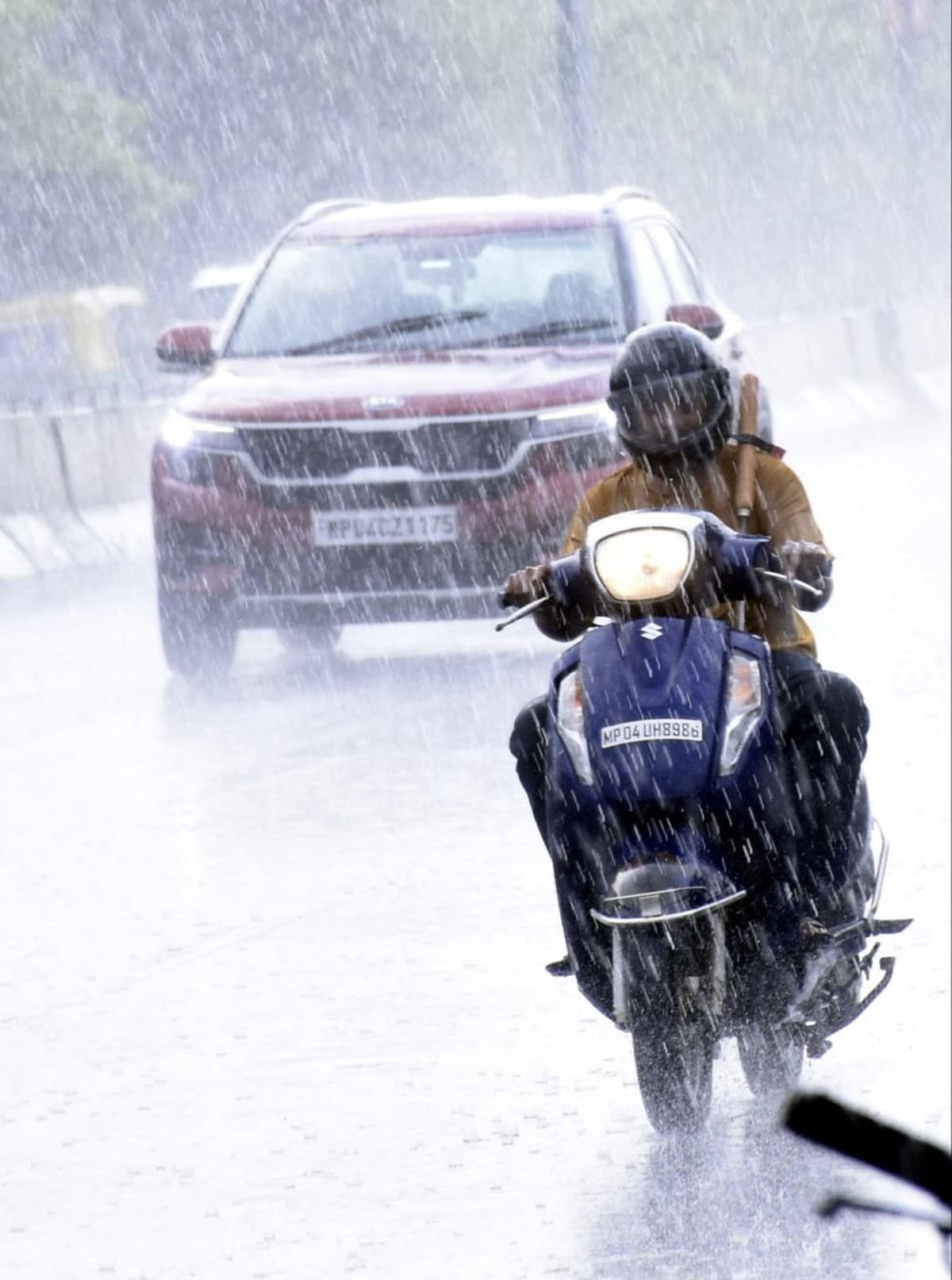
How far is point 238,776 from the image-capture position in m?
10.1

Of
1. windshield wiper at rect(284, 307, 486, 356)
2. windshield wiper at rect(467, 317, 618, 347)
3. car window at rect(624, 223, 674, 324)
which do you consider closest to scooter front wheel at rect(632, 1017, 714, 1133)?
car window at rect(624, 223, 674, 324)

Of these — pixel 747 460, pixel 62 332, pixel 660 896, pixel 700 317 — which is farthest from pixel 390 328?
pixel 62 332

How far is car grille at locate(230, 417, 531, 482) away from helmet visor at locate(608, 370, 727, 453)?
589 cm

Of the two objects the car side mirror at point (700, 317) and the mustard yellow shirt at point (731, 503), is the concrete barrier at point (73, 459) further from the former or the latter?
the mustard yellow shirt at point (731, 503)

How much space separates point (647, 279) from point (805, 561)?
23.7 feet

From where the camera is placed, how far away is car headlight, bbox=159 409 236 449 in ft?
38.8

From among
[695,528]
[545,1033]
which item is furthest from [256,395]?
[695,528]

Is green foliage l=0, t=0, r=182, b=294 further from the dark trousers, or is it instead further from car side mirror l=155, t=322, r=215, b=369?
the dark trousers

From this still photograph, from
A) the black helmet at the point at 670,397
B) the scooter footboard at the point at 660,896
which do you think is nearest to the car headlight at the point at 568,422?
the black helmet at the point at 670,397

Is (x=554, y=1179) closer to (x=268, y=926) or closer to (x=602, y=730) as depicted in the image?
(x=602, y=730)

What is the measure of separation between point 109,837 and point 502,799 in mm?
1239

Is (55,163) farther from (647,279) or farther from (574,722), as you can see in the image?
(574,722)

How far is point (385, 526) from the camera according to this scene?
11.7 meters

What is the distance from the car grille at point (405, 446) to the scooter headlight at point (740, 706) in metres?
6.18
